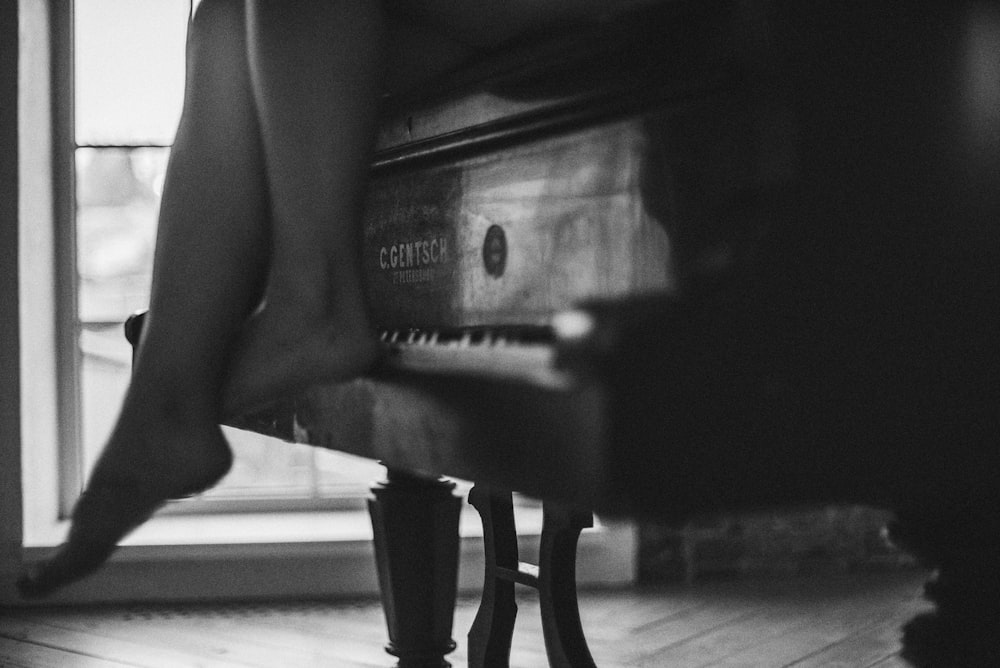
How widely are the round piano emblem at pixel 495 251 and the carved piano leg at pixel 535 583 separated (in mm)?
470

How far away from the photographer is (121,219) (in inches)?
114

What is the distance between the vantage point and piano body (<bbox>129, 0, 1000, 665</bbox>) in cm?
54

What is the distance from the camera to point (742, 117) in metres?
0.63

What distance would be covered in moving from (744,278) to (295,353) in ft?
1.25

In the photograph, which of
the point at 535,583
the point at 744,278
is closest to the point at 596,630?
the point at 535,583

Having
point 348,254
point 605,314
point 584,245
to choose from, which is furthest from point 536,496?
point 348,254

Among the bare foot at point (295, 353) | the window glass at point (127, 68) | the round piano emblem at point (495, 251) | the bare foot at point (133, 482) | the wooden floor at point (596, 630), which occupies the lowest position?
the wooden floor at point (596, 630)

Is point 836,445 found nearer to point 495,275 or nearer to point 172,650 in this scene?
point 495,275

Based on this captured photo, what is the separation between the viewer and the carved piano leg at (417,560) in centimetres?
137

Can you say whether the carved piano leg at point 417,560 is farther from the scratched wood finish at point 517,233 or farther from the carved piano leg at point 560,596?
the scratched wood finish at point 517,233

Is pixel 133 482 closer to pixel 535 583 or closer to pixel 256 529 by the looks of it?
pixel 535 583

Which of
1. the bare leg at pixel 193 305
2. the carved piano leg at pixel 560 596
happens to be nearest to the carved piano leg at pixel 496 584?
the carved piano leg at pixel 560 596

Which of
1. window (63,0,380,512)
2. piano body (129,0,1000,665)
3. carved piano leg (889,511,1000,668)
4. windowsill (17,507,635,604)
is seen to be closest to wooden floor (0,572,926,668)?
windowsill (17,507,635,604)

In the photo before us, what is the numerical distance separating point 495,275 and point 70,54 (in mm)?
2442
